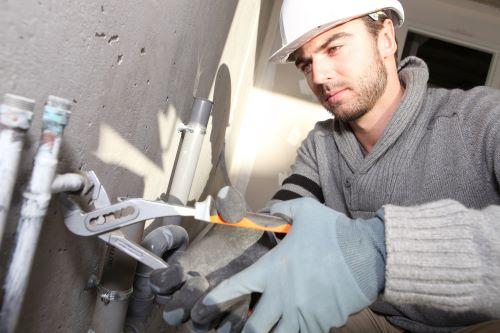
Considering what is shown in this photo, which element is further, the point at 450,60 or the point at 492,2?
the point at 450,60

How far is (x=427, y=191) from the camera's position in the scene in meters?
1.13

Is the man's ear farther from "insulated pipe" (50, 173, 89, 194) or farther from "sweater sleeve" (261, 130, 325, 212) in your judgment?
"insulated pipe" (50, 173, 89, 194)

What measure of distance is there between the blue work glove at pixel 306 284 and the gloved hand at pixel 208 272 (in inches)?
1.2

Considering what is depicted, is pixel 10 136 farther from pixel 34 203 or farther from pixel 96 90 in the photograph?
pixel 96 90

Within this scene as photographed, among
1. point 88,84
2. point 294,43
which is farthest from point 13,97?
point 294,43

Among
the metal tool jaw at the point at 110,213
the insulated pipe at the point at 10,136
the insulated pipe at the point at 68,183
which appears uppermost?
the insulated pipe at the point at 10,136

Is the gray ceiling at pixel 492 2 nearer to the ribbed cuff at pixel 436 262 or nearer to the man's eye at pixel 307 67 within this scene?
the man's eye at pixel 307 67

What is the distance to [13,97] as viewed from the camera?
358 mm

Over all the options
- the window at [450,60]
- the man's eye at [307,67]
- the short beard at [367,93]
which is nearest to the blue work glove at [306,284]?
the short beard at [367,93]

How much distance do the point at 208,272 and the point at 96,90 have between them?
0.39m

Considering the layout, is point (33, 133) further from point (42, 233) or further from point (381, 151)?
point (381, 151)

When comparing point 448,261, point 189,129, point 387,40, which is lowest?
point 448,261

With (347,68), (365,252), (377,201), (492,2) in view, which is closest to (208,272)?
(365,252)

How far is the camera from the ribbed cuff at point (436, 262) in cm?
61
